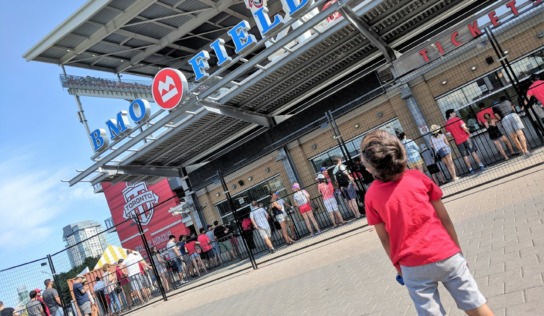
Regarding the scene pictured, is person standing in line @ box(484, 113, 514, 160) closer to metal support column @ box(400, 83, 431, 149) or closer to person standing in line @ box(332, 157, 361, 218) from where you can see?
metal support column @ box(400, 83, 431, 149)

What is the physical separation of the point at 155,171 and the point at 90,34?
6931mm

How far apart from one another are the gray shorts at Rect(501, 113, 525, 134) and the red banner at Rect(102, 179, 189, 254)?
21432 mm

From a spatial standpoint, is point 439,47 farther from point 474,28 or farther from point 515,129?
point 515,129

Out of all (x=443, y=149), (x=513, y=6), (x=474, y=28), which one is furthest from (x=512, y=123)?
(x=513, y=6)

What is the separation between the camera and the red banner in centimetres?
2788

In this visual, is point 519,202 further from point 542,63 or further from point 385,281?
point 542,63

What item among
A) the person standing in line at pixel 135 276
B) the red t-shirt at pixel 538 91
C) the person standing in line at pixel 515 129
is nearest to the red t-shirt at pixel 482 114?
the person standing in line at pixel 515 129

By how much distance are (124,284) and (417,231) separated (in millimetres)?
13340

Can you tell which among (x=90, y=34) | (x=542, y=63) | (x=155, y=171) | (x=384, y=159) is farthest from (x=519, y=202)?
(x=90, y=34)

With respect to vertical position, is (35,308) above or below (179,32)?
below

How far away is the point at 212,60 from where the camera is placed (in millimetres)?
21266

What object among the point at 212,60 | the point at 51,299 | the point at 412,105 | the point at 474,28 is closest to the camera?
the point at 51,299

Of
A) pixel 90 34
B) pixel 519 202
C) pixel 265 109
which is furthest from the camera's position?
pixel 90 34

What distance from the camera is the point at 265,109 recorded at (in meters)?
15.5
